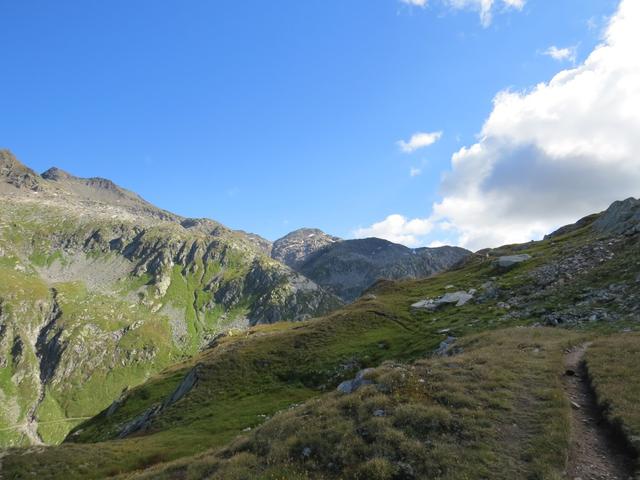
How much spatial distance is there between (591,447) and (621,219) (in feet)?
312


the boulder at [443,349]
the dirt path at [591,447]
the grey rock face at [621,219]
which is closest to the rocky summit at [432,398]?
the dirt path at [591,447]

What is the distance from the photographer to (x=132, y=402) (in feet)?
344

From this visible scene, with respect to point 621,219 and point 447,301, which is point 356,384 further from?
point 621,219

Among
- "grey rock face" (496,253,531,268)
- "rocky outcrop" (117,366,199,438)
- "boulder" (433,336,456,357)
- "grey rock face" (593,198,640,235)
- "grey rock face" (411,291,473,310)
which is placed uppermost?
"grey rock face" (593,198,640,235)

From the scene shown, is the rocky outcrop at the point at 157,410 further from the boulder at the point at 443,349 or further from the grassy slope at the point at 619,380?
the grassy slope at the point at 619,380

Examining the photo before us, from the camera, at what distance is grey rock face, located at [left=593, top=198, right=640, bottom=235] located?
80438 millimetres

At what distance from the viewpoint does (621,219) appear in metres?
93.4

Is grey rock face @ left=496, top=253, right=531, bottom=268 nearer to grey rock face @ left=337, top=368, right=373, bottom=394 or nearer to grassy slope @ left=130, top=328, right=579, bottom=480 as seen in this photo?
grassy slope @ left=130, top=328, right=579, bottom=480

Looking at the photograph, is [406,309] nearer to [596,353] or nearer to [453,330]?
[453,330]

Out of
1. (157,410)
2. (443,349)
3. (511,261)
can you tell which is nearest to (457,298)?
(511,261)

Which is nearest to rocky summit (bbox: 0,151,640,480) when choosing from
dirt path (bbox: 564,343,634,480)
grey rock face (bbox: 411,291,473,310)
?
dirt path (bbox: 564,343,634,480)

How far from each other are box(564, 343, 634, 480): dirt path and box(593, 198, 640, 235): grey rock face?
64.0 m

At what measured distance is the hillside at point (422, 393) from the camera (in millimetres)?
18859

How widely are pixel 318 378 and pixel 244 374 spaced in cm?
1541
